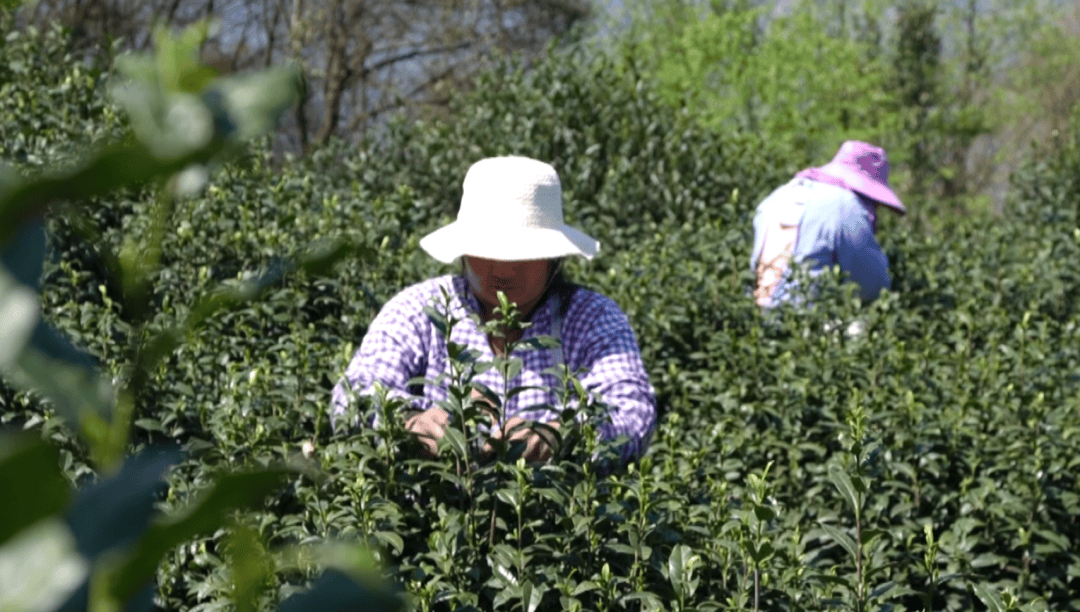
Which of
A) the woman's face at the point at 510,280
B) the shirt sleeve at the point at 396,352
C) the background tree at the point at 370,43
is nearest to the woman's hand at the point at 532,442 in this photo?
the shirt sleeve at the point at 396,352

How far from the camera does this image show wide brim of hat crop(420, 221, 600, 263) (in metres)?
3.95

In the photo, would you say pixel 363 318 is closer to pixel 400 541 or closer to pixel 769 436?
pixel 769 436

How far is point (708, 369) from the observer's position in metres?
5.93

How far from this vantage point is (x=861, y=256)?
6.79 m

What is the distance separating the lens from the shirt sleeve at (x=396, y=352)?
3.76 m

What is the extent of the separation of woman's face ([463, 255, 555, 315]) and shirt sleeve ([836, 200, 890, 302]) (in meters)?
3.05

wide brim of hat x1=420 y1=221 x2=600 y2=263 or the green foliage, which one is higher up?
the green foliage

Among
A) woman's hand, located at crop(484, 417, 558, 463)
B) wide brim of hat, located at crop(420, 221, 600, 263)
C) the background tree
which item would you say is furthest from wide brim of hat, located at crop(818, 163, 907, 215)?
the background tree

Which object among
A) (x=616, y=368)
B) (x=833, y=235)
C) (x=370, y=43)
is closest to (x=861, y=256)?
(x=833, y=235)

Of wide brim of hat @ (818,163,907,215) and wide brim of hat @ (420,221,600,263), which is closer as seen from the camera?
wide brim of hat @ (420,221,600,263)

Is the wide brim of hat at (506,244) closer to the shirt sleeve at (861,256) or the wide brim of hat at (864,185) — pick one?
the shirt sleeve at (861,256)

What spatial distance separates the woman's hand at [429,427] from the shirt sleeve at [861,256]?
3713 mm

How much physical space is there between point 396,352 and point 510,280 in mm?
413

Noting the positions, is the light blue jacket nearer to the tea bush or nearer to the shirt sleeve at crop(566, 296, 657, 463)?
the tea bush
